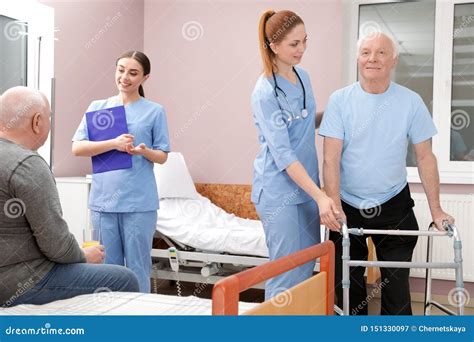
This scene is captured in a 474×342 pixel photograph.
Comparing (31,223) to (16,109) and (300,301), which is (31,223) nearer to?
(16,109)

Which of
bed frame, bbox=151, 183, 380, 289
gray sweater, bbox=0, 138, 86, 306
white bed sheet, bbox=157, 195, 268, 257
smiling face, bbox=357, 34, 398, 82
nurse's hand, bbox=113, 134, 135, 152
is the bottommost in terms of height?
bed frame, bbox=151, 183, 380, 289

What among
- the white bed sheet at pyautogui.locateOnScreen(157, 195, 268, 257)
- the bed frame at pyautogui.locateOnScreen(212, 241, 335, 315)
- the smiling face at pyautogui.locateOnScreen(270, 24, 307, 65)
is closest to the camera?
the bed frame at pyautogui.locateOnScreen(212, 241, 335, 315)

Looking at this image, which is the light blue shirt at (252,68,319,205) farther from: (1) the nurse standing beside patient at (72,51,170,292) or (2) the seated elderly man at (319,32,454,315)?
(1) the nurse standing beside patient at (72,51,170,292)

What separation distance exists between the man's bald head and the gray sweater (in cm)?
5

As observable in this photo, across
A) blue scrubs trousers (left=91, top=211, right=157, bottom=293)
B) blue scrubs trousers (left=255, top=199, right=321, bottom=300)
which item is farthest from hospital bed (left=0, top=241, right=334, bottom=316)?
blue scrubs trousers (left=91, top=211, right=157, bottom=293)

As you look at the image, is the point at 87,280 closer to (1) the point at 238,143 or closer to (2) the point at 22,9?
(2) the point at 22,9

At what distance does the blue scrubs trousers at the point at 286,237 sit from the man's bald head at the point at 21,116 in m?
0.79

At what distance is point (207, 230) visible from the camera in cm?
359

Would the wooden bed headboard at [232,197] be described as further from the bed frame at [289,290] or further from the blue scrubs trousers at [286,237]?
the bed frame at [289,290]

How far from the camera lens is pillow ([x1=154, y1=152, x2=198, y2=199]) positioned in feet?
13.3

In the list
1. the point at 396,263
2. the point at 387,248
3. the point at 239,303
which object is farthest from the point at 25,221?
the point at 387,248

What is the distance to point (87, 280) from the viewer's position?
1.82 meters

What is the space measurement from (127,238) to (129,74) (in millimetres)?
722
